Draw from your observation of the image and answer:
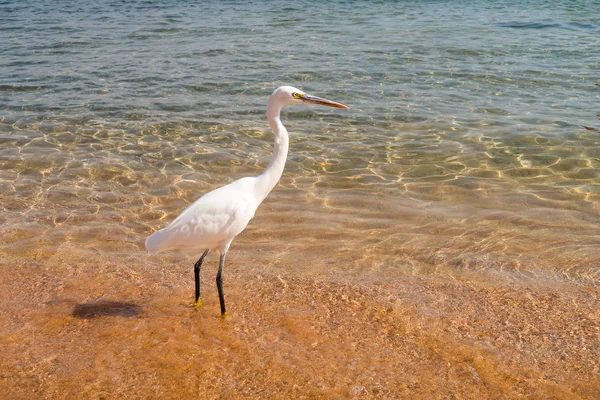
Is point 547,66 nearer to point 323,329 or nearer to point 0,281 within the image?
point 323,329

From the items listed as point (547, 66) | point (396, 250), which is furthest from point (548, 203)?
point (547, 66)

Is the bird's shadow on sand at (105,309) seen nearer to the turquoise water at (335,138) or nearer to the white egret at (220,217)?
the white egret at (220,217)

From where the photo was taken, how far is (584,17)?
1731 cm

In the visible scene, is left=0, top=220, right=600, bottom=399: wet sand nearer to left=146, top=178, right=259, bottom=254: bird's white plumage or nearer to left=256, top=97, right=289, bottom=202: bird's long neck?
left=146, top=178, right=259, bottom=254: bird's white plumage

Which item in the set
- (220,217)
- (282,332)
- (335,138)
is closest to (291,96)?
(220,217)

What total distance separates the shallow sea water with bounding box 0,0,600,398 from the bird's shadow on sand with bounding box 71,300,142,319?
0.07ft

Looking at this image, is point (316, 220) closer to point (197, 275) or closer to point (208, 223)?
point (197, 275)

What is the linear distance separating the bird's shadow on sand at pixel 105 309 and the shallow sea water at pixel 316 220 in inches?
0.9

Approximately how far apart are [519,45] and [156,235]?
11775 mm

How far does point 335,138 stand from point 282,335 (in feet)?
16.7

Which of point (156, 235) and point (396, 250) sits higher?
point (156, 235)

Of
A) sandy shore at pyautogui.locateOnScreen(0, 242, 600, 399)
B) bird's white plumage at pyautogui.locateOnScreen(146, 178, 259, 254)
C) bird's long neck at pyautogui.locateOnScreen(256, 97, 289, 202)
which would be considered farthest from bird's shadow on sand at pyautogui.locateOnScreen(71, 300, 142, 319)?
bird's long neck at pyautogui.locateOnScreen(256, 97, 289, 202)

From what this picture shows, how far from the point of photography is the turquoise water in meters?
6.35

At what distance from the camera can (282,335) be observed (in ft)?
15.0
